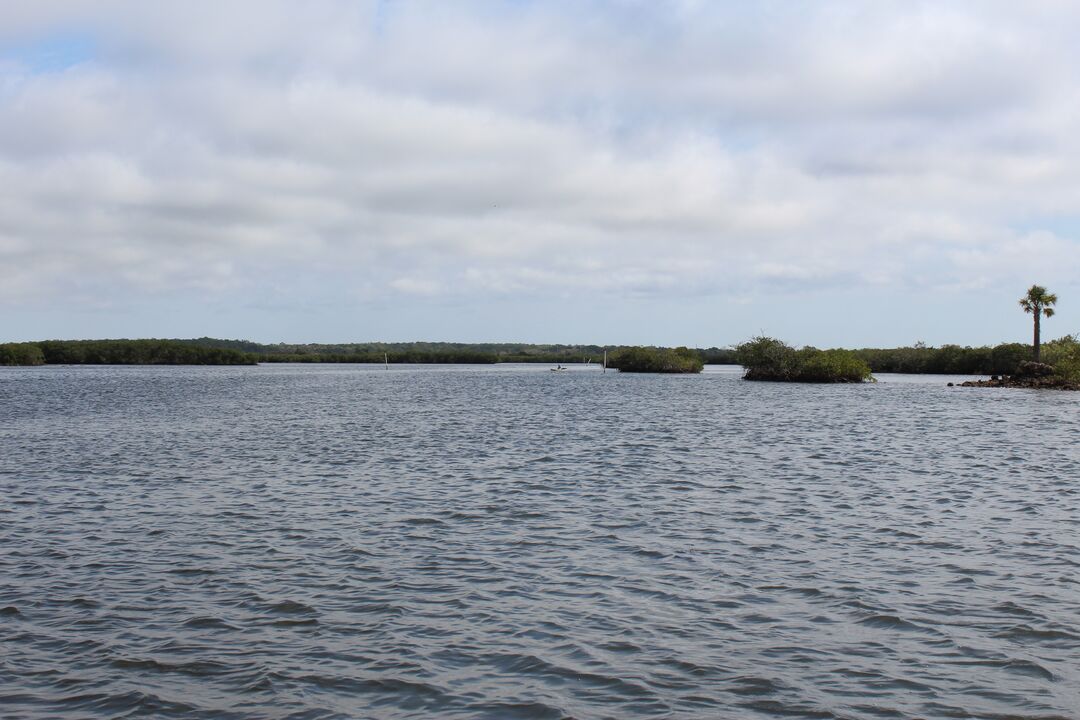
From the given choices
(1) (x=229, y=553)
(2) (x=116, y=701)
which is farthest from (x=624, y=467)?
(2) (x=116, y=701)

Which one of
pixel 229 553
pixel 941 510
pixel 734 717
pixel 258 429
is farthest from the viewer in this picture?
pixel 258 429

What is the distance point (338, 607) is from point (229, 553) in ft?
13.0

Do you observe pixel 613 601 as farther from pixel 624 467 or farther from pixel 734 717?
pixel 624 467

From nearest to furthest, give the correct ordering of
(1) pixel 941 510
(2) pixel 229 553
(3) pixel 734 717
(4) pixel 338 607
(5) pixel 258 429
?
(3) pixel 734 717, (4) pixel 338 607, (2) pixel 229 553, (1) pixel 941 510, (5) pixel 258 429

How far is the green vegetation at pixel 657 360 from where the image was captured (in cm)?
14850

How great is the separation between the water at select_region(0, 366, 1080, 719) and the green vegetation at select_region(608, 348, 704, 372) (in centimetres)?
11932

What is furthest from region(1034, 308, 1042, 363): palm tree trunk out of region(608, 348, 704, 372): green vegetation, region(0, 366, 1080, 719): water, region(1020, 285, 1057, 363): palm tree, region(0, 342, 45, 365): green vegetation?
region(0, 342, 45, 365): green vegetation

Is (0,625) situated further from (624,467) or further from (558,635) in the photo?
(624,467)

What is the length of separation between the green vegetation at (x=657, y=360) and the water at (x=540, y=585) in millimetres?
119320

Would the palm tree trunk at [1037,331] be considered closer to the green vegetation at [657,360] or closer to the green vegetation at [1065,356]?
the green vegetation at [1065,356]

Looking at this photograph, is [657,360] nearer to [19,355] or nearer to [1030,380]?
[1030,380]

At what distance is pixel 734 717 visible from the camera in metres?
8.26

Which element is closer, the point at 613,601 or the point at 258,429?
the point at 613,601

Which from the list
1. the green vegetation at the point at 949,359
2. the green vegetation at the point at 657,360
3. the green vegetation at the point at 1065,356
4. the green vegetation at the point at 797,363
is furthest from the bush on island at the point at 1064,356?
the green vegetation at the point at 657,360
